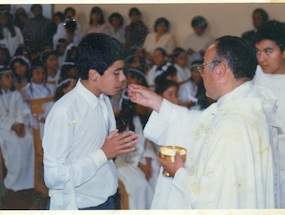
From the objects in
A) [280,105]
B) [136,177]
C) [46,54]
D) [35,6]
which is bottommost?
[136,177]

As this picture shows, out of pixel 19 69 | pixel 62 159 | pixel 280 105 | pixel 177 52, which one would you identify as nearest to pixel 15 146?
pixel 62 159

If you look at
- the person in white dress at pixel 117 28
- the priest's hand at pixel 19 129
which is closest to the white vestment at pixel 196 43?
the person in white dress at pixel 117 28

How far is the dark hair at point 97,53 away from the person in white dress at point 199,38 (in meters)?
0.37

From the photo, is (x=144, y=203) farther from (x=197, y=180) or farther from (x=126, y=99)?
(x=126, y=99)

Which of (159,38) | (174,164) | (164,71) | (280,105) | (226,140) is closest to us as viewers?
(226,140)

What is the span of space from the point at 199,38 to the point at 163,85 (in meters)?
0.29

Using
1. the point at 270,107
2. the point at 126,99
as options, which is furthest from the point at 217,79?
the point at 126,99

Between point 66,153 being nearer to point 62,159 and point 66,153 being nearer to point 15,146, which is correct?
point 62,159

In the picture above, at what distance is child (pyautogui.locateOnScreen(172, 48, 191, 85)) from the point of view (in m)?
2.69

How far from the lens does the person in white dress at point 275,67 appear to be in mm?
2449

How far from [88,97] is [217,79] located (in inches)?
23.1

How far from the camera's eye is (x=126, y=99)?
247cm

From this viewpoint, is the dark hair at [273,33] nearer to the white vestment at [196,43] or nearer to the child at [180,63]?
the white vestment at [196,43]

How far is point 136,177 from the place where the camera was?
2576 mm
